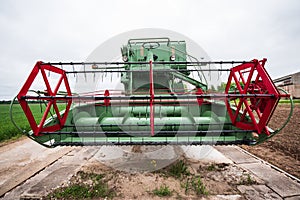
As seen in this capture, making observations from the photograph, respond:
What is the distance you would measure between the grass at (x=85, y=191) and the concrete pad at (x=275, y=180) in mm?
2740

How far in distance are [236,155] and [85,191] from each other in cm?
377

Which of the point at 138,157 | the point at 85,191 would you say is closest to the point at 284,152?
the point at 138,157

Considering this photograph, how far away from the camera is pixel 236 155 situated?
4.25 metres

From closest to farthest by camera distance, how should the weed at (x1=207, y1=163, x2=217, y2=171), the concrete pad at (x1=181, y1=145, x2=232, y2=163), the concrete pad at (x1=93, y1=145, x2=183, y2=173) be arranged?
the weed at (x1=207, y1=163, x2=217, y2=171), the concrete pad at (x1=93, y1=145, x2=183, y2=173), the concrete pad at (x1=181, y1=145, x2=232, y2=163)

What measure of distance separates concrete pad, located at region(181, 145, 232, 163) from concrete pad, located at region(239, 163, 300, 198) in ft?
1.72

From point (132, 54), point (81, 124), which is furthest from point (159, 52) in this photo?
point (81, 124)

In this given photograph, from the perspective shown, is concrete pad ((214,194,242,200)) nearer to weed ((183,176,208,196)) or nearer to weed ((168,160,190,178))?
weed ((183,176,208,196))

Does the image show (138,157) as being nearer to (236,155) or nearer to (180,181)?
(180,181)

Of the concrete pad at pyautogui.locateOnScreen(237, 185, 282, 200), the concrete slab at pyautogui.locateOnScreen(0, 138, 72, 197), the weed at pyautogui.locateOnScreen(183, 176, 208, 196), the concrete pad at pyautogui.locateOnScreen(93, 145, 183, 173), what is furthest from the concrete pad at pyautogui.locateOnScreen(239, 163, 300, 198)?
the concrete slab at pyautogui.locateOnScreen(0, 138, 72, 197)

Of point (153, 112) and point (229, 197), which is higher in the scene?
point (153, 112)

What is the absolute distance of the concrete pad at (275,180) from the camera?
2.57 meters

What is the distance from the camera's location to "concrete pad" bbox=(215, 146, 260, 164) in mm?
3849

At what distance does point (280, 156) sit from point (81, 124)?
4.93 metres

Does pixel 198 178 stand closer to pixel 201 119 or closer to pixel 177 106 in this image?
pixel 201 119
